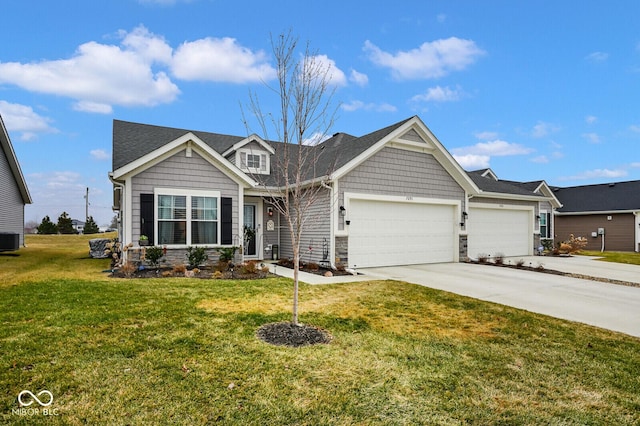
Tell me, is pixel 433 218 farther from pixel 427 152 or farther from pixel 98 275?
pixel 98 275

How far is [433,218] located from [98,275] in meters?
11.3

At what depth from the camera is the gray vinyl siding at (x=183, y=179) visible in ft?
34.3

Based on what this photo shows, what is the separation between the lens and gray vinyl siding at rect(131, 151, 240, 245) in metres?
10.5

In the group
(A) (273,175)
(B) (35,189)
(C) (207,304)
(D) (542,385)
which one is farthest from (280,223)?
(B) (35,189)

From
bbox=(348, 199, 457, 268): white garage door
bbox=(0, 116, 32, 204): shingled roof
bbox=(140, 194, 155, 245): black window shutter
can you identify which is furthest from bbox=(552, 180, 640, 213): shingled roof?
bbox=(0, 116, 32, 204): shingled roof

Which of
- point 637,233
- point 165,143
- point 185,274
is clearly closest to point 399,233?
point 185,274

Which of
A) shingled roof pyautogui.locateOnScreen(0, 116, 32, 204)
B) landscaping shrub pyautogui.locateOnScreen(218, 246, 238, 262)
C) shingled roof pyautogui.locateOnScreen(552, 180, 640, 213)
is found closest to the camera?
landscaping shrub pyautogui.locateOnScreen(218, 246, 238, 262)

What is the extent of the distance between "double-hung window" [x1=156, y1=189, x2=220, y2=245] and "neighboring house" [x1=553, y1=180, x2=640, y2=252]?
24.7 m

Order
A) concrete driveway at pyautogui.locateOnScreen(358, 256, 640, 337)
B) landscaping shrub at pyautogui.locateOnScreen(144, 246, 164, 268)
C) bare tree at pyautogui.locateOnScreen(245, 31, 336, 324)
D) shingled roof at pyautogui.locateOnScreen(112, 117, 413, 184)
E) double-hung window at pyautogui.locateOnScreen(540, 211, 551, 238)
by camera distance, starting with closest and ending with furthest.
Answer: bare tree at pyautogui.locateOnScreen(245, 31, 336, 324), concrete driveway at pyautogui.locateOnScreen(358, 256, 640, 337), landscaping shrub at pyautogui.locateOnScreen(144, 246, 164, 268), shingled roof at pyautogui.locateOnScreen(112, 117, 413, 184), double-hung window at pyautogui.locateOnScreen(540, 211, 551, 238)

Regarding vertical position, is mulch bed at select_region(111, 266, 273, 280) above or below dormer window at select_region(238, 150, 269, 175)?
below

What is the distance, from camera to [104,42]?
1286cm

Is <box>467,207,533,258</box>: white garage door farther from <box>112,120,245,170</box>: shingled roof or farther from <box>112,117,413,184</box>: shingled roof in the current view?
<box>112,120,245,170</box>: shingled roof

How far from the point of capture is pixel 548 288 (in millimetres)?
8773

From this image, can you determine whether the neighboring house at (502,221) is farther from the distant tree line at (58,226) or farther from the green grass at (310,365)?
the distant tree line at (58,226)
